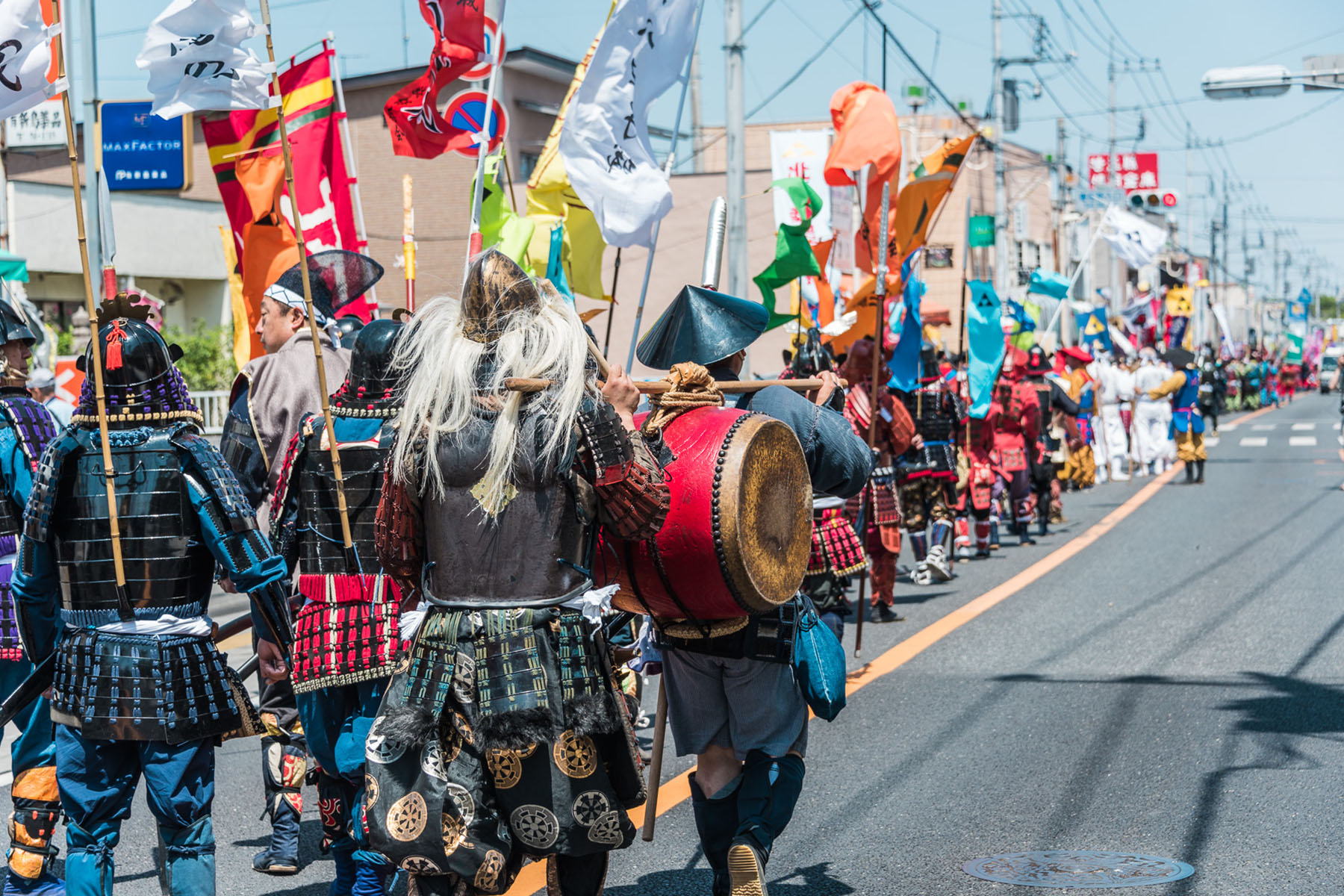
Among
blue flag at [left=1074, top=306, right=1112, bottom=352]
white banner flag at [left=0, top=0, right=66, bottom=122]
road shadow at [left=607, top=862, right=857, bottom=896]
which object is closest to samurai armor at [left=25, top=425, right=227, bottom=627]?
white banner flag at [left=0, top=0, right=66, bottom=122]

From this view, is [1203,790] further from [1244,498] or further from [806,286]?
[1244,498]

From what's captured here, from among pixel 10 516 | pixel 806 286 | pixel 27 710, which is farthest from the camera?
pixel 806 286

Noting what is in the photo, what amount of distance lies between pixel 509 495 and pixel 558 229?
4.80 m

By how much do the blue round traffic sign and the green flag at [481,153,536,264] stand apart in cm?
14

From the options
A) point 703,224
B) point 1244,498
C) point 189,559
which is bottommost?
point 1244,498

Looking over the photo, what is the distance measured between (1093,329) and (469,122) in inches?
725

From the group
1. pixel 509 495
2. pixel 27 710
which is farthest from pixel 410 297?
pixel 509 495

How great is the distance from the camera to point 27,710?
4.87 m

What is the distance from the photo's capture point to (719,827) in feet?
14.6

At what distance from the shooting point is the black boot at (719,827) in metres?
4.44

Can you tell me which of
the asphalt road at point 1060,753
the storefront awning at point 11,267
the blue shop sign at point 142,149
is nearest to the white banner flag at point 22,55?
the asphalt road at point 1060,753

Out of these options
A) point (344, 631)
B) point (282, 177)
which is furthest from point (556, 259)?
point (344, 631)

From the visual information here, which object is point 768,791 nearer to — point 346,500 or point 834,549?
point 346,500

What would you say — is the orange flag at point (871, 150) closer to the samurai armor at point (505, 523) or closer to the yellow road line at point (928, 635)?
the yellow road line at point (928, 635)
